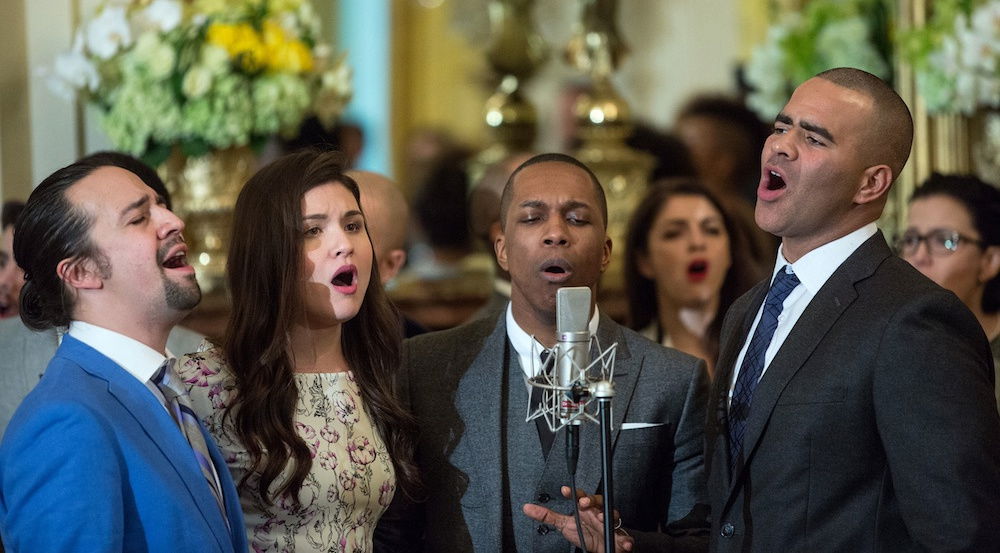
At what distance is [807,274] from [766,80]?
3.46m

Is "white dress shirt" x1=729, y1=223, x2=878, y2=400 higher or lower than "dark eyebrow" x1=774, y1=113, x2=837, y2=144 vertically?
A: lower

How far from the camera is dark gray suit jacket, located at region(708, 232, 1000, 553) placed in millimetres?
2357

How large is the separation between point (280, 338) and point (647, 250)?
2.05m

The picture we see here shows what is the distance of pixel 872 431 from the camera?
2.47 meters

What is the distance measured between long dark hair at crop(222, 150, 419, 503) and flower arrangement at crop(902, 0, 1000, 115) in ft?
8.91

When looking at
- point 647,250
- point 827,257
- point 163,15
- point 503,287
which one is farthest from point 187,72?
point 827,257

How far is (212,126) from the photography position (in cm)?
445

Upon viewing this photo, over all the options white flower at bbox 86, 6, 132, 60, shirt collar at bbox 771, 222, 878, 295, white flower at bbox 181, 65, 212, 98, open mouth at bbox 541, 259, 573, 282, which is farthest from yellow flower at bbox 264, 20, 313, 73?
shirt collar at bbox 771, 222, 878, 295

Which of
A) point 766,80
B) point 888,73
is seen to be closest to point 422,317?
point 766,80

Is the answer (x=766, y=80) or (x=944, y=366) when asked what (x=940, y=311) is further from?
(x=766, y=80)

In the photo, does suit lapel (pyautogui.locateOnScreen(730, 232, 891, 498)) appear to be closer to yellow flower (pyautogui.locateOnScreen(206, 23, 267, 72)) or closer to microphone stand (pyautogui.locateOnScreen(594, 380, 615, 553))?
microphone stand (pyautogui.locateOnScreen(594, 380, 615, 553))

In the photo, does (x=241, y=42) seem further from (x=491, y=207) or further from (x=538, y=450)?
(x=538, y=450)

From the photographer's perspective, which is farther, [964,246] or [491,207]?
[491,207]

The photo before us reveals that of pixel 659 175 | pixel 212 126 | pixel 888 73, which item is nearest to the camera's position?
pixel 212 126
